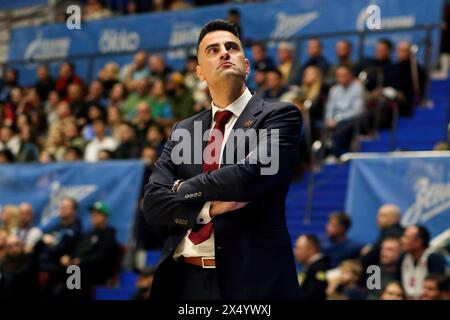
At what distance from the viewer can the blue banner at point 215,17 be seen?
585 inches

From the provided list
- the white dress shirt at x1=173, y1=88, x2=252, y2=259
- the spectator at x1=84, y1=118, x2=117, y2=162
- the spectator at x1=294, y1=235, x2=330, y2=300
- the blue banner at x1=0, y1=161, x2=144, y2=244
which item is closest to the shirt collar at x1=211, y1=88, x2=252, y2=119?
the white dress shirt at x1=173, y1=88, x2=252, y2=259

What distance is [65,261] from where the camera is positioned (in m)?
11.7

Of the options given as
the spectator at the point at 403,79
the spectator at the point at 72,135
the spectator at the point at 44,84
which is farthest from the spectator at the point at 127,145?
the spectator at the point at 44,84

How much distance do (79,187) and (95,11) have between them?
7.25m

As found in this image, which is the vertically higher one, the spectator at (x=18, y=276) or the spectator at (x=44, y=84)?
the spectator at (x=44, y=84)

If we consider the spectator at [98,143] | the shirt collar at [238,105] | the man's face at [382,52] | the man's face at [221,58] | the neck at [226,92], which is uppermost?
the man's face at [382,52]

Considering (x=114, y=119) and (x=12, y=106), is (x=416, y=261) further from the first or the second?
(x=12, y=106)

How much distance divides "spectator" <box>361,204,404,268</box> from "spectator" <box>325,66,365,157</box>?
89.4 inches

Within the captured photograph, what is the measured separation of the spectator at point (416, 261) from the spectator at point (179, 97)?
5082mm

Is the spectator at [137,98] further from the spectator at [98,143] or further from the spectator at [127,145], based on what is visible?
the spectator at [127,145]

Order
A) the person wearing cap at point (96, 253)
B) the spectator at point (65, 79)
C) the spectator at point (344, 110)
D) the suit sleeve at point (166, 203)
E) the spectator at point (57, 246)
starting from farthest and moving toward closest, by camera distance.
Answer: the spectator at point (65, 79)
the spectator at point (344, 110)
the person wearing cap at point (96, 253)
the spectator at point (57, 246)
the suit sleeve at point (166, 203)

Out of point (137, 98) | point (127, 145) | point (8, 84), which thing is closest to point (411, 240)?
point (127, 145)

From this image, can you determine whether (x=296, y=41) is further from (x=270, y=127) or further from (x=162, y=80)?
(x=270, y=127)

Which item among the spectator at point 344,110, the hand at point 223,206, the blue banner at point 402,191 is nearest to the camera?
the hand at point 223,206
